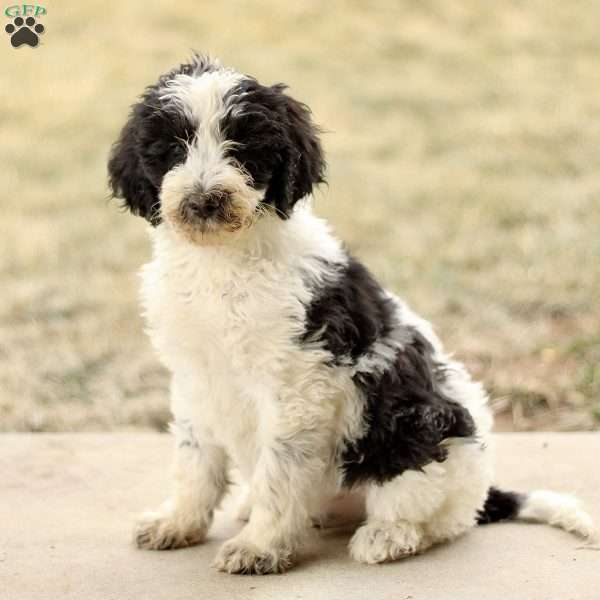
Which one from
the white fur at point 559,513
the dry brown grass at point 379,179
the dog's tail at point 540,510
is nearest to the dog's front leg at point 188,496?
the dog's tail at point 540,510

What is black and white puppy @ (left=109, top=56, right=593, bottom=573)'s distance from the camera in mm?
4219

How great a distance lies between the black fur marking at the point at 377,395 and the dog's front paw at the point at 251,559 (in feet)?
1.28

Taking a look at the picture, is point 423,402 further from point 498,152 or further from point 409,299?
point 498,152

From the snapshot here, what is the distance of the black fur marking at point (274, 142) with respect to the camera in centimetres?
421

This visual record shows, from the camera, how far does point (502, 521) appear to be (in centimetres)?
502

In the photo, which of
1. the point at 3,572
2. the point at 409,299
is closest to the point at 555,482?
the point at 3,572

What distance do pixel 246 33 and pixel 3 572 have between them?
11.1 m

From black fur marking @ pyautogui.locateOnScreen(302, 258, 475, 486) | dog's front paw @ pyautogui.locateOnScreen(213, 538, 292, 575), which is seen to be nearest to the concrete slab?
dog's front paw @ pyautogui.locateOnScreen(213, 538, 292, 575)

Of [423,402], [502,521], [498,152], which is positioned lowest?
[502,521]

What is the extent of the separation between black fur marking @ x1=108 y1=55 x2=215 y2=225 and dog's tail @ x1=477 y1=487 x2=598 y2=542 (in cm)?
184

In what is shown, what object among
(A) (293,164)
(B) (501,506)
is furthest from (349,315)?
(B) (501,506)

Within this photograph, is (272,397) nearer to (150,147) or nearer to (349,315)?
(349,315)

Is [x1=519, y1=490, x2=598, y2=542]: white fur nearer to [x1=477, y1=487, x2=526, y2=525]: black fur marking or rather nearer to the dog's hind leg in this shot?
[x1=477, y1=487, x2=526, y2=525]: black fur marking

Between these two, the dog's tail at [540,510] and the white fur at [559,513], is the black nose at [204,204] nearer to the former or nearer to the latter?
the dog's tail at [540,510]
